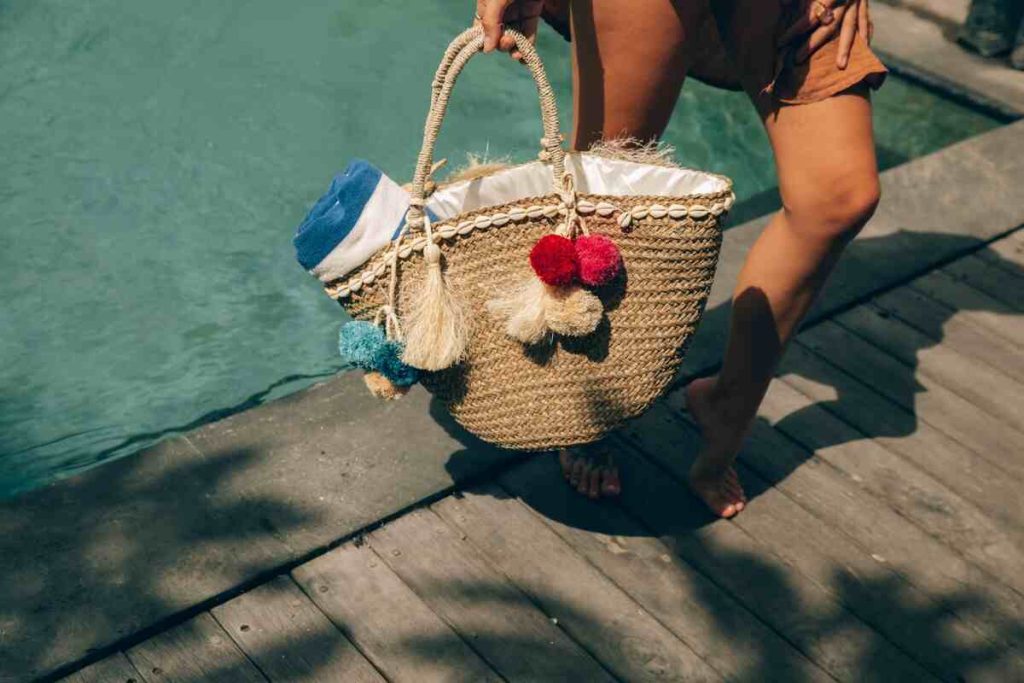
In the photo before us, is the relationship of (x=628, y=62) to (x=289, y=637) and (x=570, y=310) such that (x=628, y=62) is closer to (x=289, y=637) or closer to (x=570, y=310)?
(x=570, y=310)

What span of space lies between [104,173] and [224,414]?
1.66m

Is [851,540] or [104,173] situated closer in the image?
[851,540]

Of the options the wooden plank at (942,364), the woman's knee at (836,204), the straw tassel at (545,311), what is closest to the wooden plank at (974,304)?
the wooden plank at (942,364)

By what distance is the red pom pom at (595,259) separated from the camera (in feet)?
6.38

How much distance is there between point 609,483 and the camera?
2494 mm

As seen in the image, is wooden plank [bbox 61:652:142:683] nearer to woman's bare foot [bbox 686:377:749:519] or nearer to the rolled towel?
the rolled towel

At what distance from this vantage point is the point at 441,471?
249 cm

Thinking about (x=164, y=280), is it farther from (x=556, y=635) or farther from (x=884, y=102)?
(x=884, y=102)

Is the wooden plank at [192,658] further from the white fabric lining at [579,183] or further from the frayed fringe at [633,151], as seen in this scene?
the frayed fringe at [633,151]

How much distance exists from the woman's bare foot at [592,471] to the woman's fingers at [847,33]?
89 cm

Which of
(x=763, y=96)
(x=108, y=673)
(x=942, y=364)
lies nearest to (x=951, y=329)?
(x=942, y=364)

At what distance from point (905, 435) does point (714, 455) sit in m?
0.60

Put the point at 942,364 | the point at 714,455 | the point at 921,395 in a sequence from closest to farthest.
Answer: the point at 714,455 < the point at 921,395 < the point at 942,364

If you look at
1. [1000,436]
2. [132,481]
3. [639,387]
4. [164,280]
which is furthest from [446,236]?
[164,280]
